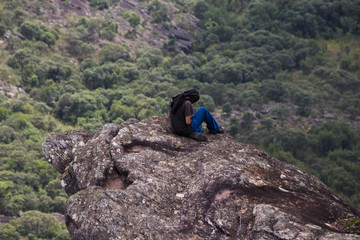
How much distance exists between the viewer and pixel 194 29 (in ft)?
393

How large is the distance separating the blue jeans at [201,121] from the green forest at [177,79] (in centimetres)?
3280

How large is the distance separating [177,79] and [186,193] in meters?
87.3

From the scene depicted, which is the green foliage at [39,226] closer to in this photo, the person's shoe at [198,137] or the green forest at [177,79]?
the green forest at [177,79]

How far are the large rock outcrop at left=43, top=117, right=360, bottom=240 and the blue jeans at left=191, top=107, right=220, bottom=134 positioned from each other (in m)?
0.46

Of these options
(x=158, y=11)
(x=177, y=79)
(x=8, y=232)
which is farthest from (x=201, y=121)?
(x=158, y=11)

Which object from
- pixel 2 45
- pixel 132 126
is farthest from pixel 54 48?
pixel 132 126

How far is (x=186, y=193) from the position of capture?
34.2 ft

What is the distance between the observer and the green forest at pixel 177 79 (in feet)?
194

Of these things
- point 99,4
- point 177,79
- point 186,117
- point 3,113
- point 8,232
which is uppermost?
point 186,117

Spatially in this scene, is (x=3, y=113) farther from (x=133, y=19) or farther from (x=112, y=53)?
(x=133, y=19)

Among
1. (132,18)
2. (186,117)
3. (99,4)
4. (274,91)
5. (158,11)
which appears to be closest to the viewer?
(186,117)

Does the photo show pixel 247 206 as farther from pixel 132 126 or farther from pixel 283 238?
pixel 132 126

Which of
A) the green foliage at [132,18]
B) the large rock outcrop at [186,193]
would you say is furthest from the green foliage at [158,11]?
the large rock outcrop at [186,193]

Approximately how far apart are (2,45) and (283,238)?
75.9 meters
